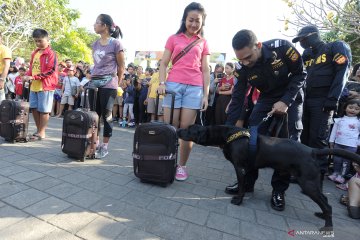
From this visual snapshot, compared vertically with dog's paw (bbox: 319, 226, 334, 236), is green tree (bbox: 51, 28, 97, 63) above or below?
above

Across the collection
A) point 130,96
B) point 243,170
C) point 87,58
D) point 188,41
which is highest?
point 87,58

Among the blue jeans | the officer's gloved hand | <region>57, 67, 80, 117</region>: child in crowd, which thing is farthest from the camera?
<region>57, 67, 80, 117</region>: child in crowd

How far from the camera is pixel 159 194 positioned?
8.50 feet

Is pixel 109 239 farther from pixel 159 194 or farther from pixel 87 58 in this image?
pixel 87 58

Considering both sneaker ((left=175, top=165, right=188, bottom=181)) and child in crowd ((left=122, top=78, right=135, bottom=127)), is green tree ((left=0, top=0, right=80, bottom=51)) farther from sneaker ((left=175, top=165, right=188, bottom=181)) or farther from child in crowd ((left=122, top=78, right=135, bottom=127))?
sneaker ((left=175, top=165, right=188, bottom=181))

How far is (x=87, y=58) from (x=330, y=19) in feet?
106

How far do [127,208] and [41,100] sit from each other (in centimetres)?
318

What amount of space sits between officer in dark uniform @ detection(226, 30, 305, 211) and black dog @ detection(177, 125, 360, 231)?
0.10m

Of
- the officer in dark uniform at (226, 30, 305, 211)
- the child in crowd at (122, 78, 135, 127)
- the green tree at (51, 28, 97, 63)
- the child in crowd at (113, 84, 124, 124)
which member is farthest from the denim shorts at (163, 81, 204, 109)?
the green tree at (51, 28, 97, 63)

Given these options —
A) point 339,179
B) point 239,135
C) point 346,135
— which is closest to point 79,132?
point 239,135

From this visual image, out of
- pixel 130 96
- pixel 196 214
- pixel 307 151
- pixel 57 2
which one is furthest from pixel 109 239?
pixel 57 2

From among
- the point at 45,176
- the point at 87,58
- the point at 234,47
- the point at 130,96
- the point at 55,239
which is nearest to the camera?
the point at 55,239

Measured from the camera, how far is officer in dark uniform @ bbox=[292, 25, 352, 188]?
328 cm

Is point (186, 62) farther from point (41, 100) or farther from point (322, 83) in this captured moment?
point (41, 100)
